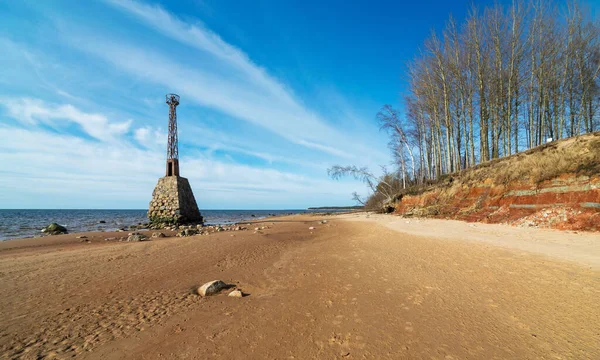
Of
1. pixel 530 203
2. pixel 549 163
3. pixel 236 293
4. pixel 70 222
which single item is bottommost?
pixel 70 222

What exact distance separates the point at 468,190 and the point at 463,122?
8.10 metres

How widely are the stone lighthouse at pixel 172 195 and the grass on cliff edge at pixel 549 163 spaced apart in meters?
27.2

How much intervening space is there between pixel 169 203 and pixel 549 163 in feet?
101

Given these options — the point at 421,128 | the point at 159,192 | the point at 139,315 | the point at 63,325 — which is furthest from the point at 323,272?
the point at 159,192

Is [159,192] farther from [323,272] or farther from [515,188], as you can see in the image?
[515,188]

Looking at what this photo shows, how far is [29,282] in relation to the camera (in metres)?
5.25

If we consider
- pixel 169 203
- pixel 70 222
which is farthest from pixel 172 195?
pixel 70 222

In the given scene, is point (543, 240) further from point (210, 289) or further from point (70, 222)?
point (70, 222)

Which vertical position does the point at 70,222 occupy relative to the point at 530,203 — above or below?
below

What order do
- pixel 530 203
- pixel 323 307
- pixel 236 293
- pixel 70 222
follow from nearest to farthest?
1. pixel 323 307
2. pixel 236 293
3. pixel 530 203
4. pixel 70 222

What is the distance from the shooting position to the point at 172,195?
26.4m

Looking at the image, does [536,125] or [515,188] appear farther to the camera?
[536,125]

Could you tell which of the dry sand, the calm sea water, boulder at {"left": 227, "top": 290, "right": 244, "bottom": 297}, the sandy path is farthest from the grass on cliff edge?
the calm sea water

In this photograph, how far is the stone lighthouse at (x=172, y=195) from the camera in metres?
25.9
